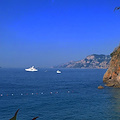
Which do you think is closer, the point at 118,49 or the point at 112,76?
the point at 112,76

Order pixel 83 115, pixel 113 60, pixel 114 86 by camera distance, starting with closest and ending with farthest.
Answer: pixel 83 115
pixel 114 86
pixel 113 60

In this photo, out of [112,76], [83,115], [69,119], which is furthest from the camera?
[112,76]

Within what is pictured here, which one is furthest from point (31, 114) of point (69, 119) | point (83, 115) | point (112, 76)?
point (112, 76)

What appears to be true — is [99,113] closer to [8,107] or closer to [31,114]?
[31,114]

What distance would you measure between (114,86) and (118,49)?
33.3 meters

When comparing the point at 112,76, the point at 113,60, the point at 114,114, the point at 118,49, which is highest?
the point at 118,49

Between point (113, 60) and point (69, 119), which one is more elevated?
point (113, 60)

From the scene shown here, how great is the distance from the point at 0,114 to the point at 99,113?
23434mm

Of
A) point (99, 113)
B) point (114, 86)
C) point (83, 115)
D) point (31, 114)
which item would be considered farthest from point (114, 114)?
point (114, 86)

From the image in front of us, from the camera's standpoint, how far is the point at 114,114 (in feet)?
129

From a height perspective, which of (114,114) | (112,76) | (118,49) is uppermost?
(118,49)

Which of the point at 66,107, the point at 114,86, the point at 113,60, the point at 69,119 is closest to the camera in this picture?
the point at 69,119

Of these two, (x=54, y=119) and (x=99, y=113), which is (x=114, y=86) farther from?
(x=54, y=119)

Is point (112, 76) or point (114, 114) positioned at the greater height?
point (112, 76)
